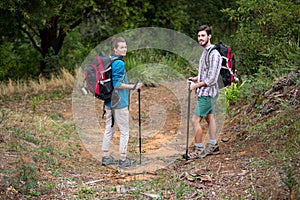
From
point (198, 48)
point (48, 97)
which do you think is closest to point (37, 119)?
point (48, 97)

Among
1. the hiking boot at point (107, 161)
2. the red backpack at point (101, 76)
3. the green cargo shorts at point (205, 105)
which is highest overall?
the red backpack at point (101, 76)

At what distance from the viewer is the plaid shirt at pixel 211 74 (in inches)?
263

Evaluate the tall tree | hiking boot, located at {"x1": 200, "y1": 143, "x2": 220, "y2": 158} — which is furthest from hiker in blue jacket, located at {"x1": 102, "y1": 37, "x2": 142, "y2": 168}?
the tall tree

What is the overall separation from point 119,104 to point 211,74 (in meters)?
1.30

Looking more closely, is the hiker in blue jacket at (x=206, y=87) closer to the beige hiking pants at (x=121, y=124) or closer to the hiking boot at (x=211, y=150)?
the hiking boot at (x=211, y=150)

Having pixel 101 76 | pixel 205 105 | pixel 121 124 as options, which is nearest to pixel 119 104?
pixel 121 124

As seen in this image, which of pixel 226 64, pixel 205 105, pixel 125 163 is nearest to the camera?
pixel 226 64

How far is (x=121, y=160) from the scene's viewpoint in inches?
284

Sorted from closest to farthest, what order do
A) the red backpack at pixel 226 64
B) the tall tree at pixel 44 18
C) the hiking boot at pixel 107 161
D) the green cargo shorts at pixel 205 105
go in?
the red backpack at pixel 226 64, the green cargo shorts at pixel 205 105, the hiking boot at pixel 107 161, the tall tree at pixel 44 18

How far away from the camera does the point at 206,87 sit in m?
6.87

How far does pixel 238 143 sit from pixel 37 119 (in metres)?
3.71

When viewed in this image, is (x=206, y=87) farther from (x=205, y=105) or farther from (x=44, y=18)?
(x=44, y=18)

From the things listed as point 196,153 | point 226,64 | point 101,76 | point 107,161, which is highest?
point 226,64

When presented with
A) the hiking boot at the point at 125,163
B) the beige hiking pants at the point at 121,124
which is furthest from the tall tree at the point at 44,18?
the hiking boot at the point at 125,163
